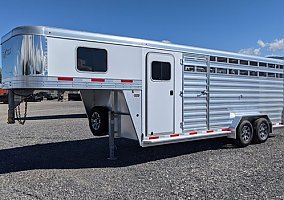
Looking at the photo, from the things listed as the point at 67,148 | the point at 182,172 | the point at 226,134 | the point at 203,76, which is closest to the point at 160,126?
the point at 182,172

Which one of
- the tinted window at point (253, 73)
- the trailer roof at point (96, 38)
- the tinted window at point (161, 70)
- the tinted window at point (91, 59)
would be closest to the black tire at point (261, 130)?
the tinted window at point (253, 73)

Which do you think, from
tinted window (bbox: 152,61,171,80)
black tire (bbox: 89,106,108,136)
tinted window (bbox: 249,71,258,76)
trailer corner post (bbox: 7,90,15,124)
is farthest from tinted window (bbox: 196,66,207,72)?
trailer corner post (bbox: 7,90,15,124)

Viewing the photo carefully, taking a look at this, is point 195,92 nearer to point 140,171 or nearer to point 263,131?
point 140,171

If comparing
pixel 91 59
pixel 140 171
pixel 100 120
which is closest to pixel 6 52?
pixel 91 59

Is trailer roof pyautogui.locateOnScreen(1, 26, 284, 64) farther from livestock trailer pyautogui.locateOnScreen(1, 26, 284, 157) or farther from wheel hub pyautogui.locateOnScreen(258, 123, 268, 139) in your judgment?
wheel hub pyautogui.locateOnScreen(258, 123, 268, 139)

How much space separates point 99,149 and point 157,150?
5.29 ft

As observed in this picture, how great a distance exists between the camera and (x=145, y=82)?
7117 mm

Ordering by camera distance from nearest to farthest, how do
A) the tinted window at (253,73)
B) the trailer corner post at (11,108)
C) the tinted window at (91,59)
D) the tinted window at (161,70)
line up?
the tinted window at (91,59) → the trailer corner post at (11,108) → the tinted window at (161,70) → the tinted window at (253,73)

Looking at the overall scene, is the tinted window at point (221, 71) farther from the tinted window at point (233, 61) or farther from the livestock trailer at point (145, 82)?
the tinted window at point (233, 61)

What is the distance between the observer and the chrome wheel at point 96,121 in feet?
25.6

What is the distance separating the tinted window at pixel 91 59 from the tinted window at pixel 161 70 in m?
1.21

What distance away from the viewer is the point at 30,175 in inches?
249

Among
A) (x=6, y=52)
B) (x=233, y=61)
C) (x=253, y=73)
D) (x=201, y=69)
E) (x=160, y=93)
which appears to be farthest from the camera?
(x=253, y=73)

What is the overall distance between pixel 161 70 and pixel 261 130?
13.8ft
